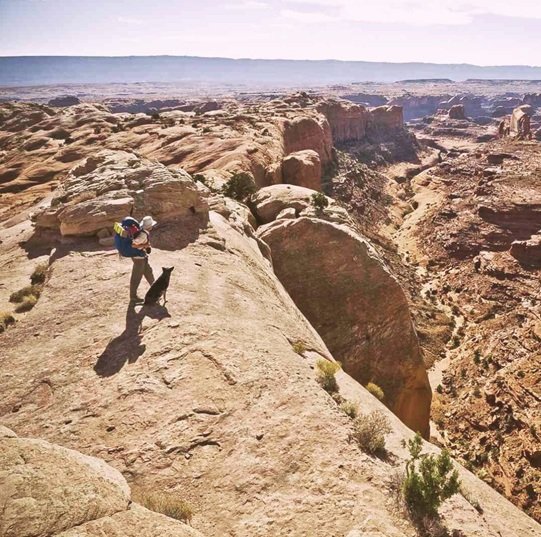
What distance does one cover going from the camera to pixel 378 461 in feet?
26.6

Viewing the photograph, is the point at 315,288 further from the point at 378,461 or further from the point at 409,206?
the point at 409,206

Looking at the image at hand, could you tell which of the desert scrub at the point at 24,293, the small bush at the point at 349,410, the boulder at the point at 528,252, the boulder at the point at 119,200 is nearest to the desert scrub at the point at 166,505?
the small bush at the point at 349,410

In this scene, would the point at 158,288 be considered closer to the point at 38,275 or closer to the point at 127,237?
the point at 127,237

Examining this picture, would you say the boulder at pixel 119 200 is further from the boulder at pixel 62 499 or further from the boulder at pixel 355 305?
the boulder at pixel 62 499

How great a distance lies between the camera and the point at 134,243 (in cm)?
1178

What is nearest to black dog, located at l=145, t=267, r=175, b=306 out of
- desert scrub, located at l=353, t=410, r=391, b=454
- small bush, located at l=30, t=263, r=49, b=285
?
Answer: small bush, located at l=30, t=263, r=49, b=285

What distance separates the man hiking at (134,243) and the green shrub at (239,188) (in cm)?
1502

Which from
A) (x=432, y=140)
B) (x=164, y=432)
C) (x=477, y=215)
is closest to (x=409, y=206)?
(x=477, y=215)

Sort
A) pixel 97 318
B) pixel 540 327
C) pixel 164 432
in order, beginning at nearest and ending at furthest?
pixel 164 432, pixel 97 318, pixel 540 327

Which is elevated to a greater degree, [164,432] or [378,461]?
[164,432]

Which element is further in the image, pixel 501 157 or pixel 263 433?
pixel 501 157

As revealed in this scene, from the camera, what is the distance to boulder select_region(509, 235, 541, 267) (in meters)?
46.0

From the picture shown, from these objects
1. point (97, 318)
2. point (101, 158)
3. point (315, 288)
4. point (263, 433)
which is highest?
point (101, 158)

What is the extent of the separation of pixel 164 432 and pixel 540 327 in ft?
109
